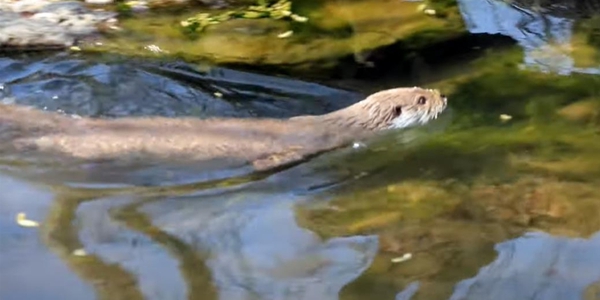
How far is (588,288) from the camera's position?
14.5ft

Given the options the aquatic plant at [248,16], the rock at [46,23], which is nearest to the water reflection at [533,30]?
the aquatic plant at [248,16]

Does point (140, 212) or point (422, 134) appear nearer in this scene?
point (140, 212)

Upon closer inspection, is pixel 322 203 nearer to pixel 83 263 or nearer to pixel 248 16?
pixel 83 263

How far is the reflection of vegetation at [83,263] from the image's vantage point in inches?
169

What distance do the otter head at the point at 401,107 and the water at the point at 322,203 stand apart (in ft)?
0.37

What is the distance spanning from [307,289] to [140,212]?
1150 millimetres

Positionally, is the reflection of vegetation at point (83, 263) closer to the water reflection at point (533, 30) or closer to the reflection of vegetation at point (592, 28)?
the water reflection at point (533, 30)

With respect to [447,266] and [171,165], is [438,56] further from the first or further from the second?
[447,266]

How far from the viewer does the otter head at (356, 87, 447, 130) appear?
654cm

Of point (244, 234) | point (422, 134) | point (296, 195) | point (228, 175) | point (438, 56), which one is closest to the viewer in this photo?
point (244, 234)

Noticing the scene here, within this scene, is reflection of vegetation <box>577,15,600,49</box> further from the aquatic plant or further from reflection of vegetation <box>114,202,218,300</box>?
reflection of vegetation <box>114,202,218,300</box>

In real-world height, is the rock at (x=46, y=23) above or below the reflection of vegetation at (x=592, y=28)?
above

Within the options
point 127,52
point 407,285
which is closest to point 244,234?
point 407,285

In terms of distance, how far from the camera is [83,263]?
14.8ft
